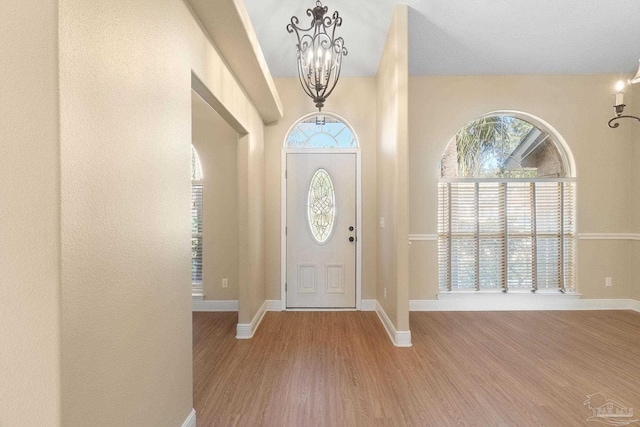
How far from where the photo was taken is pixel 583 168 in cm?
419

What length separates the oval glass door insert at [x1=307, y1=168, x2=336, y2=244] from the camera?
169 inches

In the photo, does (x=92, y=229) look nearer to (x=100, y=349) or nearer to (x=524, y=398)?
(x=100, y=349)

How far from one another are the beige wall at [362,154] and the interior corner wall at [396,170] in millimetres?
555

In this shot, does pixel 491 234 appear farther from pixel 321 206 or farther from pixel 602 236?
pixel 321 206

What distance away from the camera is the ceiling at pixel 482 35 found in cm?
322

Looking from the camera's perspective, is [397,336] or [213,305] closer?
[397,336]

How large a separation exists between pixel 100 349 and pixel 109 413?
26 cm

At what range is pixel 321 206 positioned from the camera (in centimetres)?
430

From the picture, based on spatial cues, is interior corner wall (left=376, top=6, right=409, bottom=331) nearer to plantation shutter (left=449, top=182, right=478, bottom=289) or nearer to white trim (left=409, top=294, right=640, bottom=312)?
white trim (left=409, top=294, right=640, bottom=312)

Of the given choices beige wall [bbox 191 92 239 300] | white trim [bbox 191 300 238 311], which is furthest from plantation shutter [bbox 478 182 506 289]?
white trim [bbox 191 300 238 311]

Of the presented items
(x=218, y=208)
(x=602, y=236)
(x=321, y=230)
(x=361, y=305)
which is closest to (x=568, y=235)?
(x=602, y=236)

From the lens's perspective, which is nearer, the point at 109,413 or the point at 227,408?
the point at 109,413

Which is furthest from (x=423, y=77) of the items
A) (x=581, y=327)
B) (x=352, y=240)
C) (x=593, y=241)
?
(x=581, y=327)

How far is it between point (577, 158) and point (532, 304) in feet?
6.73
